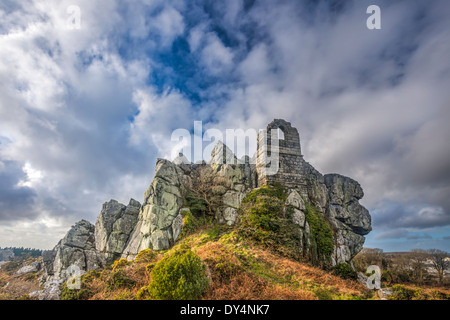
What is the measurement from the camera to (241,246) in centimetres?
1356

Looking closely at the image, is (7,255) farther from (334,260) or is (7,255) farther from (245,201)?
(334,260)

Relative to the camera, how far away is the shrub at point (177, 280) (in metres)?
7.48

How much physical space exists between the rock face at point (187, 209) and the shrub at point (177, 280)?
9.71m

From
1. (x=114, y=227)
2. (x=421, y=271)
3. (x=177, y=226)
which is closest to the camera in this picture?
(x=177, y=226)

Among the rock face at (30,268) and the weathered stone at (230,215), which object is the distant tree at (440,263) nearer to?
the weathered stone at (230,215)

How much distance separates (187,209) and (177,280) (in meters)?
12.1

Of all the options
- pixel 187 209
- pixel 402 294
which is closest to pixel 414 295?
pixel 402 294

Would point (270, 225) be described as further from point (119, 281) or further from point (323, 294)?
point (119, 281)

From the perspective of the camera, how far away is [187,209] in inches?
773

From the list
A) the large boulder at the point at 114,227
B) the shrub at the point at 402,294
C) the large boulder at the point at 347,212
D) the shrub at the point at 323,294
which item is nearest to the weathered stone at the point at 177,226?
the large boulder at the point at 114,227

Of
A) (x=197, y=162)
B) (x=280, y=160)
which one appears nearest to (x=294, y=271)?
(x=280, y=160)

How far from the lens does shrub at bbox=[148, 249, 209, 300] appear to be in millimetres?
7477

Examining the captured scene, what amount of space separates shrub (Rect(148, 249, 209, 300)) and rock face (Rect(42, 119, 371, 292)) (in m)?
9.71

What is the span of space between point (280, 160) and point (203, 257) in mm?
13107
